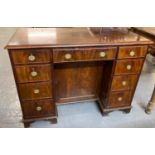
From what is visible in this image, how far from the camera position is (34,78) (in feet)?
3.95

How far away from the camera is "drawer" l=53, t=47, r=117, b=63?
113 centimetres

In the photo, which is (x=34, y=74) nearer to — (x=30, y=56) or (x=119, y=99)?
(x=30, y=56)

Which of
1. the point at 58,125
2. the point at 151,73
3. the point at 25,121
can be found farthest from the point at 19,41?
the point at 151,73

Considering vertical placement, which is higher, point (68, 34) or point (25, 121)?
point (68, 34)

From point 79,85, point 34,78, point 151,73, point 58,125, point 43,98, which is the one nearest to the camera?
point 34,78

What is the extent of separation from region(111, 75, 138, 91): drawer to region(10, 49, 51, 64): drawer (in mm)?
630

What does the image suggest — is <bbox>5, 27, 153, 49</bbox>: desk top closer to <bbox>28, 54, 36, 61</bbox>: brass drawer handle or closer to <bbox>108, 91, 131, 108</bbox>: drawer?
<bbox>28, 54, 36, 61</bbox>: brass drawer handle

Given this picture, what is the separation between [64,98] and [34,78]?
0.55 metres

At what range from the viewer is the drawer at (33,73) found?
44.7 inches

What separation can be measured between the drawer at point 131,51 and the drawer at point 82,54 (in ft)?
0.19

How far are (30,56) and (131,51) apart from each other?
77 cm

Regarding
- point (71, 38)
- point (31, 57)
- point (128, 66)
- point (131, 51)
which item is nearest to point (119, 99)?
point (128, 66)
